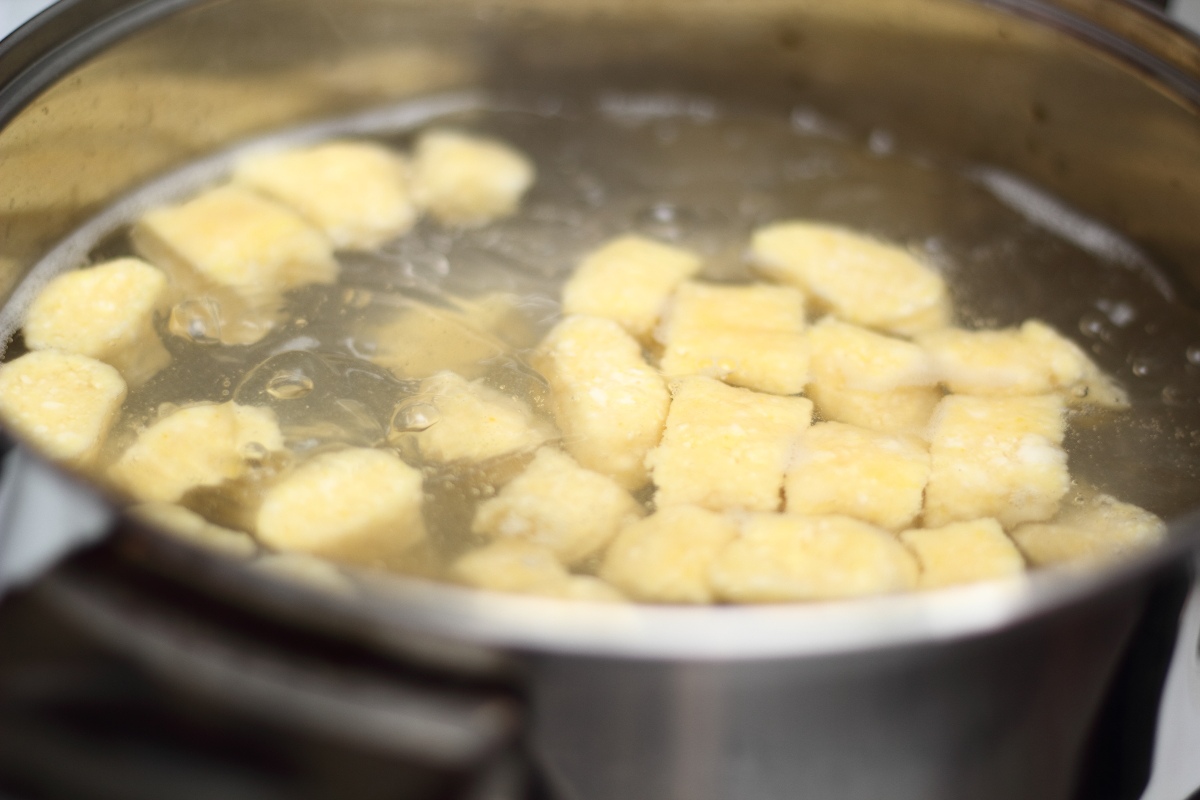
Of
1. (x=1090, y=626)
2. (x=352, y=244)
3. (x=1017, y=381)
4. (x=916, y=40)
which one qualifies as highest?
(x=916, y=40)

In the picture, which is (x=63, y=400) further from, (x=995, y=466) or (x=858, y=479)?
(x=995, y=466)

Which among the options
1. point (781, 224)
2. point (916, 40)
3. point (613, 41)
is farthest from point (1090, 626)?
point (613, 41)

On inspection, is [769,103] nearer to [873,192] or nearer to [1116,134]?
[873,192]

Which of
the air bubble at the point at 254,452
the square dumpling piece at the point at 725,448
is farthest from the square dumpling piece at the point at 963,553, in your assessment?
the air bubble at the point at 254,452

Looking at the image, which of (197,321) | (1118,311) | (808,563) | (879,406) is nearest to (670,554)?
(808,563)

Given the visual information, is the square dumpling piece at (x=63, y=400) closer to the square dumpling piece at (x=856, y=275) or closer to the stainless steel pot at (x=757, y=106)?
the stainless steel pot at (x=757, y=106)

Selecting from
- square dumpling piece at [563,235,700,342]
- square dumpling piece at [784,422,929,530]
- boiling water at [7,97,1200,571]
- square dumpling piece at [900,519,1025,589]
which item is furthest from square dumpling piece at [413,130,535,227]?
square dumpling piece at [900,519,1025,589]

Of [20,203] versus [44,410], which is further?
[20,203]
